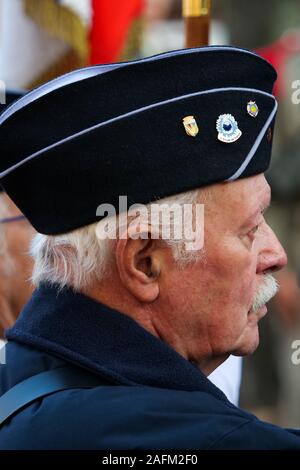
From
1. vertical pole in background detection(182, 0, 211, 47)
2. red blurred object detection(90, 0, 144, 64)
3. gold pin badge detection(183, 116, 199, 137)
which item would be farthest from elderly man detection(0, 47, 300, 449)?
red blurred object detection(90, 0, 144, 64)

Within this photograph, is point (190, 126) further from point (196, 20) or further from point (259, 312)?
point (196, 20)

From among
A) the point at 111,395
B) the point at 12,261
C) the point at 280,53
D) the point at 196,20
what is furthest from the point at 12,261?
the point at 280,53

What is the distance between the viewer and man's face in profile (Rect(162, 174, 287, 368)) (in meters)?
2.25

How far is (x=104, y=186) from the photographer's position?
218 centimetres

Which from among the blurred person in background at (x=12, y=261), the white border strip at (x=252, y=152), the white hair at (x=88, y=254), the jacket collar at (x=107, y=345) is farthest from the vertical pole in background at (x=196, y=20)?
the jacket collar at (x=107, y=345)

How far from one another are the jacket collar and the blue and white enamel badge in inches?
17.6

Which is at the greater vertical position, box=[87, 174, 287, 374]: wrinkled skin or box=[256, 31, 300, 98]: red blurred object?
box=[256, 31, 300, 98]: red blurred object

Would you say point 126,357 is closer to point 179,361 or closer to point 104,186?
point 179,361

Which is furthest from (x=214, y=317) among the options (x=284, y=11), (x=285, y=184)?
(x=284, y=11)

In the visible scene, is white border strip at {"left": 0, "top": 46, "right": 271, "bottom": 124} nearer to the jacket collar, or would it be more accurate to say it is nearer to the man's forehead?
the man's forehead

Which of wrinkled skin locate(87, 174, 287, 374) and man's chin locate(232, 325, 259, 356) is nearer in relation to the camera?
wrinkled skin locate(87, 174, 287, 374)

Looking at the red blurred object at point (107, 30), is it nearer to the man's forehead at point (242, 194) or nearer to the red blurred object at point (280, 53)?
the red blurred object at point (280, 53)

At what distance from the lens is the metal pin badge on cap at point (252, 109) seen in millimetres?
2320

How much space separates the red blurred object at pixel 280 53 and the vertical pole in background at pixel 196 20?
345 centimetres
